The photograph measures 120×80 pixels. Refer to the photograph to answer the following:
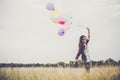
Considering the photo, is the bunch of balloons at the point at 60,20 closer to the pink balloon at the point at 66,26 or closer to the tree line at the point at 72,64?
the pink balloon at the point at 66,26

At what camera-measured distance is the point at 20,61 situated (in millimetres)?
3480

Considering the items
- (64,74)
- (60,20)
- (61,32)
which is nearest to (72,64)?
(64,74)

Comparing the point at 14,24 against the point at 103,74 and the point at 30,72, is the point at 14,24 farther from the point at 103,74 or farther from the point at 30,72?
the point at 103,74

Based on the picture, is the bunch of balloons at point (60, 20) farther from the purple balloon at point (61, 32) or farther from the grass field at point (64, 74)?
the grass field at point (64, 74)

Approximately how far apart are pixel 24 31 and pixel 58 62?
21.3 inches

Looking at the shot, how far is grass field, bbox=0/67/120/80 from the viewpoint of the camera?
343 centimetres

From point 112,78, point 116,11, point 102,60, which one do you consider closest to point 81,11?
point 116,11

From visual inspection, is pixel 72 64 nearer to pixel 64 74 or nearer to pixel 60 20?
pixel 64 74

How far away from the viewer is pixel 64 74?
135 inches

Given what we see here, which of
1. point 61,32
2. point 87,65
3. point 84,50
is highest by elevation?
point 61,32

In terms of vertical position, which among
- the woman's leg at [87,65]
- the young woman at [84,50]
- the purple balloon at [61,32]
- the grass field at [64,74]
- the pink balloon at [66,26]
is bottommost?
the grass field at [64,74]

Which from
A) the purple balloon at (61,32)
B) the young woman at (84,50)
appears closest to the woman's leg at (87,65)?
the young woman at (84,50)

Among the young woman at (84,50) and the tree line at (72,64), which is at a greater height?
the young woman at (84,50)

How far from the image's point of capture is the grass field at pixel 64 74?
3.43 metres
